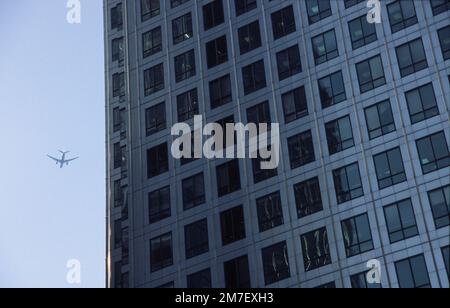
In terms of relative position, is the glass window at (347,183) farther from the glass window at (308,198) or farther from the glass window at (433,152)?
the glass window at (433,152)

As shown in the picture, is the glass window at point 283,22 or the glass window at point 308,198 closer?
the glass window at point 308,198

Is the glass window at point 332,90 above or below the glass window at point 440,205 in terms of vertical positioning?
above

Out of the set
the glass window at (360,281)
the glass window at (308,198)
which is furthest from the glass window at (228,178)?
the glass window at (360,281)

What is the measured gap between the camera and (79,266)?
98.2 m

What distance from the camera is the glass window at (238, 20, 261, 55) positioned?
75.4 metres

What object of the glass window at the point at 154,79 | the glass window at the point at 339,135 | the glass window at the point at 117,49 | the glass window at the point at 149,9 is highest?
the glass window at the point at 117,49

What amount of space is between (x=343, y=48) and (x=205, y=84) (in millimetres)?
10945

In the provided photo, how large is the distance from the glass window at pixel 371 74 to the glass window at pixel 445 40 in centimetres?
432

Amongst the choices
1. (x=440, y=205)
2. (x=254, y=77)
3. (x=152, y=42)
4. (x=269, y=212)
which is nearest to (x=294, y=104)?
(x=254, y=77)

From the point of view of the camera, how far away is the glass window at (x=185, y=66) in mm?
77375

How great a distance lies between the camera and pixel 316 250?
65688 mm
